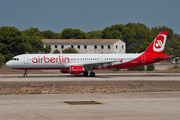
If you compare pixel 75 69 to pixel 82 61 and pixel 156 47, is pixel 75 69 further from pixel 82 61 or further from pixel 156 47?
pixel 156 47

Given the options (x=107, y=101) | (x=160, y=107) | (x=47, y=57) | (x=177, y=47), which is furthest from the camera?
(x=177, y=47)

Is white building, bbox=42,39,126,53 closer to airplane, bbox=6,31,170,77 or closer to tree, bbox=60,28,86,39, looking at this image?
tree, bbox=60,28,86,39

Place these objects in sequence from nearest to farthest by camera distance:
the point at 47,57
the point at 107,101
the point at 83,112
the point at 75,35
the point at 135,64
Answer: the point at 83,112 < the point at 107,101 < the point at 47,57 < the point at 135,64 < the point at 75,35

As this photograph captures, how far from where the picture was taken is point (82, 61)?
1687 inches

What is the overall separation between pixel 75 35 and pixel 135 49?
1228 inches

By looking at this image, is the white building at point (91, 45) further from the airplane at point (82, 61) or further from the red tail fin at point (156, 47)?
the airplane at point (82, 61)

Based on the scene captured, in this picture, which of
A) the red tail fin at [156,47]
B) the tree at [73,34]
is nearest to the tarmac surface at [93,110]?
the red tail fin at [156,47]

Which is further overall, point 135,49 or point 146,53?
point 135,49

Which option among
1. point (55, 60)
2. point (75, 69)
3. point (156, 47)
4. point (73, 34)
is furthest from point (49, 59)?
point (73, 34)

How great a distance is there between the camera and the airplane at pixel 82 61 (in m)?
41.0

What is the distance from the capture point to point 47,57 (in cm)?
4159

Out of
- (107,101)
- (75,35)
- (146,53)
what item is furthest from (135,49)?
(107,101)

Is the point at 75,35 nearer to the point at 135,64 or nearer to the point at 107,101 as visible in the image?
the point at 135,64

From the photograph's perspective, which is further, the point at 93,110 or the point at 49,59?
the point at 49,59
